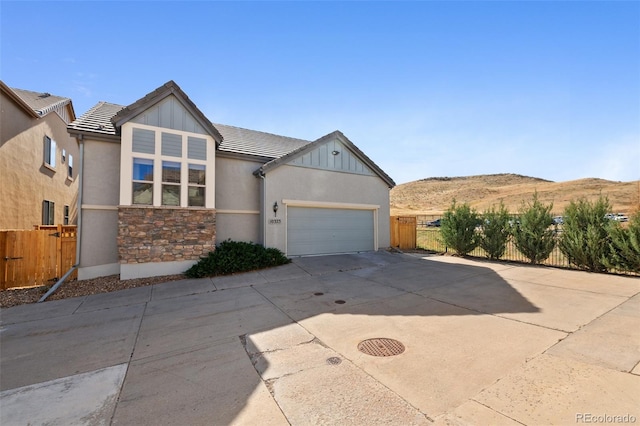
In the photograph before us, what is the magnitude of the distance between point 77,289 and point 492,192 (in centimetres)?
8618

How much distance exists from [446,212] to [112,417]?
43.3ft

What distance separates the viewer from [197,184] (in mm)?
9477

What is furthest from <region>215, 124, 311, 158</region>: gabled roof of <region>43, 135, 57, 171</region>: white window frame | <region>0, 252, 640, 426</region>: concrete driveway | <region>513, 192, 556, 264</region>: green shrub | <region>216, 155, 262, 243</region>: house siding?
<region>513, 192, 556, 264</region>: green shrub

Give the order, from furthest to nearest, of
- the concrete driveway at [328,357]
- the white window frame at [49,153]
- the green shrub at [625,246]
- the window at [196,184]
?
the white window frame at [49,153]
the window at [196,184]
the green shrub at [625,246]
the concrete driveway at [328,357]

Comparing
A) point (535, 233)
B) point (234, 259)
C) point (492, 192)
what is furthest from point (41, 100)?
point (492, 192)

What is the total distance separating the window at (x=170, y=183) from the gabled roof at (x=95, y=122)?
2.03 m

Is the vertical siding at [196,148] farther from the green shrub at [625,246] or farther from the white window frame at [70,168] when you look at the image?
the green shrub at [625,246]

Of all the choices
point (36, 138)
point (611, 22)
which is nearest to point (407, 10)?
point (611, 22)

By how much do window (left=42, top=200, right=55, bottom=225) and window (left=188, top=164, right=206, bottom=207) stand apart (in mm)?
9467

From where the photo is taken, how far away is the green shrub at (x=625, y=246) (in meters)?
7.75

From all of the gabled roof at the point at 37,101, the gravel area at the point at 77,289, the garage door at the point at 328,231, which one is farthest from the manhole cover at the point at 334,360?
the gabled roof at the point at 37,101

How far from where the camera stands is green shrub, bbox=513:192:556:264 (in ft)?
32.1

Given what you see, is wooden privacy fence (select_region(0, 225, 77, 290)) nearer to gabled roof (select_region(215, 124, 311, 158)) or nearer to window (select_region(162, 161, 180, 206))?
window (select_region(162, 161, 180, 206))

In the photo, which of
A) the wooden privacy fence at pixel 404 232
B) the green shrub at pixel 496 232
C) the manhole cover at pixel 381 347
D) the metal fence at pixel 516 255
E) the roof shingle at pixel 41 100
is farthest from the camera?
the wooden privacy fence at pixel 404 232
